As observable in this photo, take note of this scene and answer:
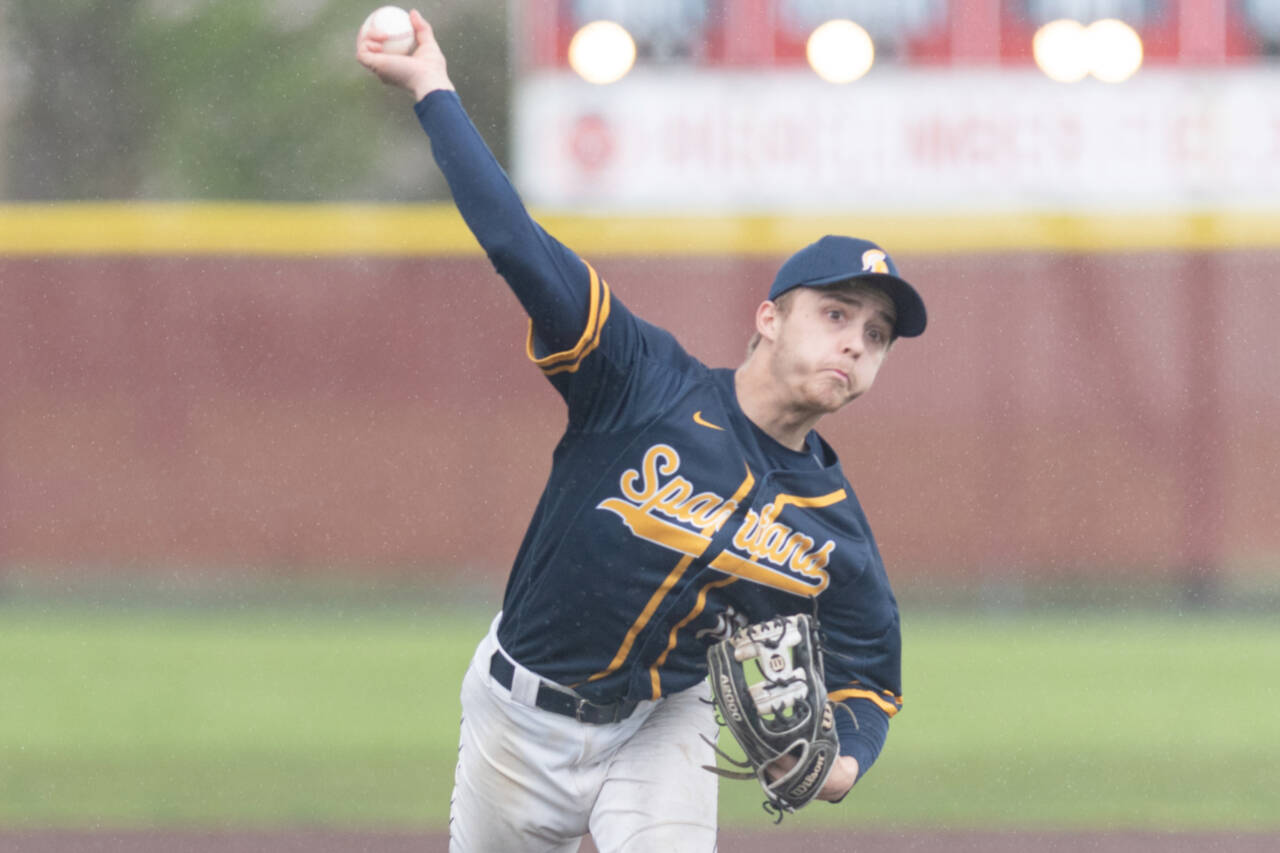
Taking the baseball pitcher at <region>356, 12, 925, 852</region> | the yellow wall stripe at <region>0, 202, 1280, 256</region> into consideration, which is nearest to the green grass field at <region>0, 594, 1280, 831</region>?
the yellow wall stripe at <region>0, 202, 1280, 256</region>

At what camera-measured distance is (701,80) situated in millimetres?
8641

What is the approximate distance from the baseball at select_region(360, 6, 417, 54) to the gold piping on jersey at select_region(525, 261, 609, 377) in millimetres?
405

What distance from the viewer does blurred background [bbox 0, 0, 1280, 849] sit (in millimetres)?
7293

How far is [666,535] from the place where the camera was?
2.42 meters

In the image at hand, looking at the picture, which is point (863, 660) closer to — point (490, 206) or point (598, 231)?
point (490, 206)

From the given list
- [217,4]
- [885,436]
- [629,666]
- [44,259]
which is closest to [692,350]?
[885,436]

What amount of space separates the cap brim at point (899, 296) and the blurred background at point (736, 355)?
3.76 meters

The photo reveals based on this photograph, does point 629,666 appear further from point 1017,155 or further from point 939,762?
point 1017,155

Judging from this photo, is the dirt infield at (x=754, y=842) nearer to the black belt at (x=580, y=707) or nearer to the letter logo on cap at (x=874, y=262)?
the black belt at (x=580, y=707)

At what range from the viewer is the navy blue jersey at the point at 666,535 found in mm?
2412


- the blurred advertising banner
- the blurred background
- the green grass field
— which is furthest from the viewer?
the blurred advertising banner

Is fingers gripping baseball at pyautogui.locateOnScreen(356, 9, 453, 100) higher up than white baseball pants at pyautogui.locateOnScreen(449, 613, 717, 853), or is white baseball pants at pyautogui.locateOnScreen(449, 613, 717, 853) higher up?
fingers gripping baseball at pyautogui.locateOnScreen(356, 9, 453, 100)

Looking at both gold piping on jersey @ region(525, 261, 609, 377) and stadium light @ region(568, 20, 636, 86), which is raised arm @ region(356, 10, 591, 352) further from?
stadium light @ region(568, 20, 636, 86)

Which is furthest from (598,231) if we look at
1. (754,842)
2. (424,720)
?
(754,842)
